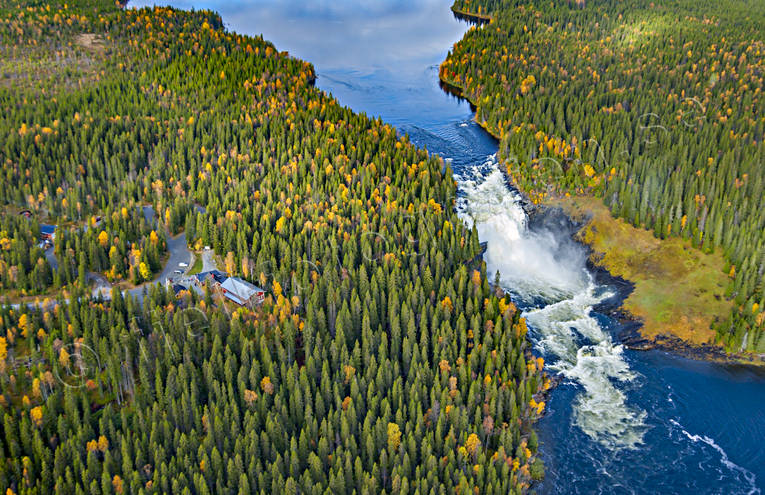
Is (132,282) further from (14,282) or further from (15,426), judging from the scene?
(15,426)

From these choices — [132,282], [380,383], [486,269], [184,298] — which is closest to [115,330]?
[184,298]

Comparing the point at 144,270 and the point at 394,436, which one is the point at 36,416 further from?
the point at 394,436

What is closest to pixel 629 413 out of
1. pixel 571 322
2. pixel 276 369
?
pixel 571 322

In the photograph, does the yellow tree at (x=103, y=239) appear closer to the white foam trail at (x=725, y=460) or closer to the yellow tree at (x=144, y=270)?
the yellow tree at (x=144, y=270)

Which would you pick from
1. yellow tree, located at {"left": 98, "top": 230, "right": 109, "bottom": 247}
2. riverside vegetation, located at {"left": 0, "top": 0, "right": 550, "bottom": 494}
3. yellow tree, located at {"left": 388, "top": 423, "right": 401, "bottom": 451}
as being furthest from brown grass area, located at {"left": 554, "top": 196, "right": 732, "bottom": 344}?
yellow tree, located at {"left": 98, "top": 230, "right": 109, "bottom": 247}

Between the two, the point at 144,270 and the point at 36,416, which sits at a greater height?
the point at 144,270

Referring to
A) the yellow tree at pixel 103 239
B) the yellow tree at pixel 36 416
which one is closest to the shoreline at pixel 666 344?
the yellow tree at pixel 36 416

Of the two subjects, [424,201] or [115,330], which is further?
[424,201]
